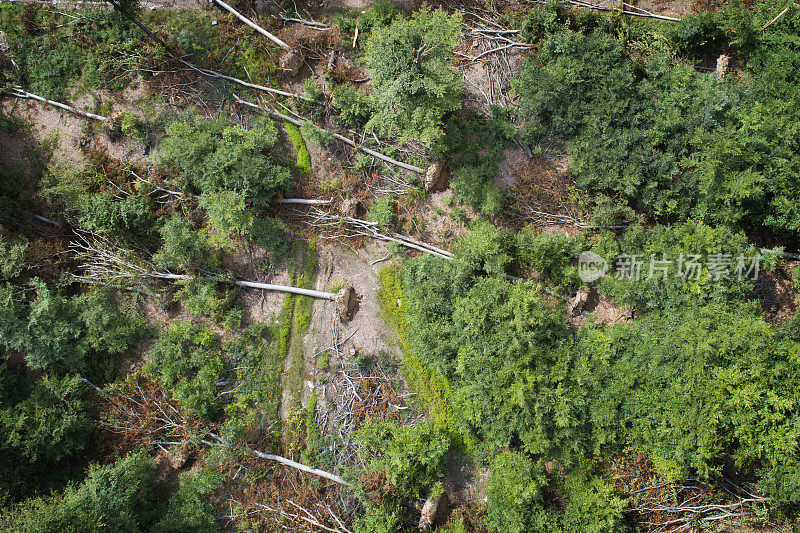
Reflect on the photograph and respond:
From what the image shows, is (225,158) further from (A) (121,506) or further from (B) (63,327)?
(A) (121,506)

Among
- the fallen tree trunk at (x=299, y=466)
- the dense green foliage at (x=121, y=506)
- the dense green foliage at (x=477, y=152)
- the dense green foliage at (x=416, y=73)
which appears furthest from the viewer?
the dense green foliage at (x=477, y=152)

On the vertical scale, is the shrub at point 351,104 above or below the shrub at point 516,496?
above

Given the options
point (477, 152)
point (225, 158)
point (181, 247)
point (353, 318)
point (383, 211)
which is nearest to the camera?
point (225, 158)

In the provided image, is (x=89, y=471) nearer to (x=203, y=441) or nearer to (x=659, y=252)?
(x=203, y=441)

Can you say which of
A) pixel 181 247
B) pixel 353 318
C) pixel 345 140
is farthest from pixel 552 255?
pixel 181 247

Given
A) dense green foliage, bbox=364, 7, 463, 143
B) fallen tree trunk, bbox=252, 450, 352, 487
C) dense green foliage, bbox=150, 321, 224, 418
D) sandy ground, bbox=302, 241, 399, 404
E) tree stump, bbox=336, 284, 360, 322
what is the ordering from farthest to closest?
sandy ground, bbox=302, 241, 399, 404 < tree stump, bbox=336, 284, 360, 322 < dense green foliage, bbox=150, 321, 224, 418 < fallen tree trunk, bbox=252, 450, 352, 487 < dense green foliage, bbox=364, 7, 463, 143

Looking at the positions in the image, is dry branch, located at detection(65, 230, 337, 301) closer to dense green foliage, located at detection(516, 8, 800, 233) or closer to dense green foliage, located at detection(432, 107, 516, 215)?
dense green foliage, located at detection(432, 107, 516, 215)

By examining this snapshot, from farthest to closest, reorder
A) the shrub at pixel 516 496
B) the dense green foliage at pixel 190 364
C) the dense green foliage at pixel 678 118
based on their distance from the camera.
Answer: the dense green foliage at pixel 190 364 < the dense green foliage at pixel 678 118 < the shrub at pixel 516 496

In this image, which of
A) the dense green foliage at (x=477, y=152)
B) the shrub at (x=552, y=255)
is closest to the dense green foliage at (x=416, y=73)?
the dense green foliage at (x=477, y=152)

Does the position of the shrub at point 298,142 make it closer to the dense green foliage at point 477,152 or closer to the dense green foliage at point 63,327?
the dense green foliage at point 477,152

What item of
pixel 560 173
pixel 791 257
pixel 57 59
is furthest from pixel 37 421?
pixel 791 257

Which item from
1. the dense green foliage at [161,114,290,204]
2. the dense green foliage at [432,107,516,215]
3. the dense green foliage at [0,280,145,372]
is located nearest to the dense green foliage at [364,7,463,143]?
the dense green foliage at [432,107,516,215]

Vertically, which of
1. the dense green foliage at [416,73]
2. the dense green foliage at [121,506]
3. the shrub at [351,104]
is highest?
the dense green foliage at [416,73]
